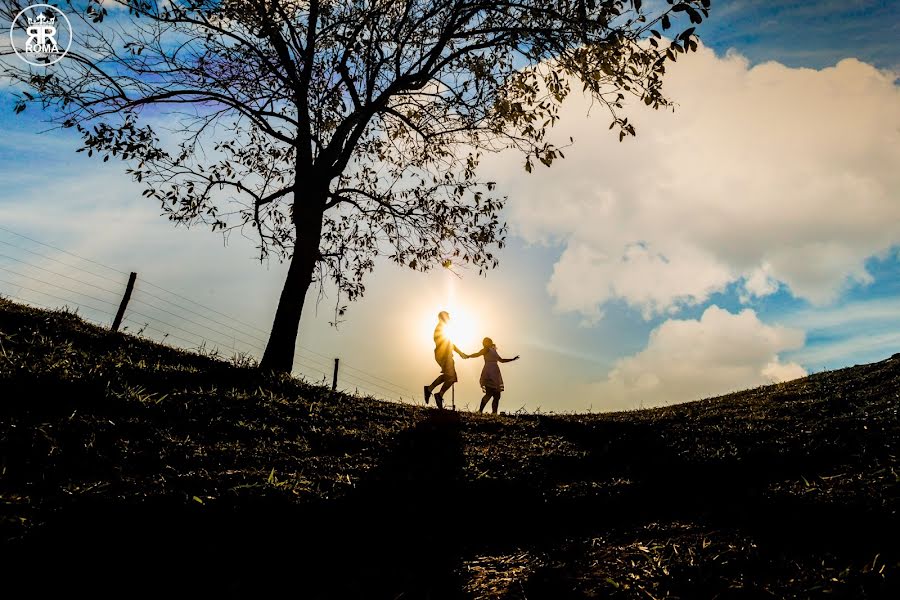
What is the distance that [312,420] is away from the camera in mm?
8055

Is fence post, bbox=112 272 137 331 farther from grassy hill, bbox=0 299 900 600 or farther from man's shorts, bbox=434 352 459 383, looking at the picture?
man's shorts, bbox=434 352 459 383

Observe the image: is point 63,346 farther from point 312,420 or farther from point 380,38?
point 380,38

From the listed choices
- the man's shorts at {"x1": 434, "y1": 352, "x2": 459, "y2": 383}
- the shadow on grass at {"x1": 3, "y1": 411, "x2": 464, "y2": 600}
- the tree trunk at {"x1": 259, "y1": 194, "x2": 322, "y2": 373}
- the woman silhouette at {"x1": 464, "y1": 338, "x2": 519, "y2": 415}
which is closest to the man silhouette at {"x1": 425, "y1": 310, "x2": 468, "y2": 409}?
the man's shorts at {"x1": 434, "y1": 352, "x2": 459, "y2": 383}

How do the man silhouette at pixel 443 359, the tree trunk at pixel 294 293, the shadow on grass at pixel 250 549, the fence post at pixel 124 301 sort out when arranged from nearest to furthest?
the shadow on grass at pixel 250 549
the tree trunk at pixel 294 293
the man silhouette at pixel 443 359
the fence post at pixel 124 301

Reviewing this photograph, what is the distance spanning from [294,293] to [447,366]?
458cm

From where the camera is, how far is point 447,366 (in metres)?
14.5

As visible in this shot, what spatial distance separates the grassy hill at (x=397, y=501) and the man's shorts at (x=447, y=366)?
594cm

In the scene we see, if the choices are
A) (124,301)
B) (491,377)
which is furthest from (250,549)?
(124,301)

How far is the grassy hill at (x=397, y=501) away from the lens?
324 centimetres

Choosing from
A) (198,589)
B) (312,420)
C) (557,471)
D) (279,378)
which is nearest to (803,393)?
(557,471)

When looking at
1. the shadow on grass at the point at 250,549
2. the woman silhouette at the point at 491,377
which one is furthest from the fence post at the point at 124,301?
the shadow on grass at the point at 250,549

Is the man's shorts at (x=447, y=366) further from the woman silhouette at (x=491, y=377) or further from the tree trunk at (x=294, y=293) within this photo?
the tree trunk at (x=294, y=293)

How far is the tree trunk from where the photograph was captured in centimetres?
1219

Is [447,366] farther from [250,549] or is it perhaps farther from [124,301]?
[250,549]
